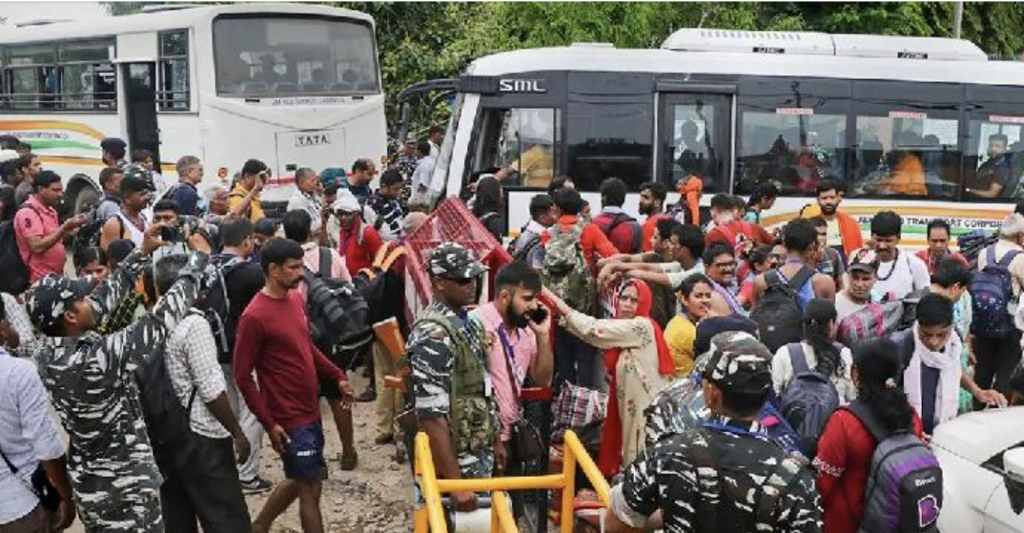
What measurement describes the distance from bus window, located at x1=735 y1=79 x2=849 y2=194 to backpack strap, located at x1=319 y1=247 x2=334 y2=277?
5.91 m

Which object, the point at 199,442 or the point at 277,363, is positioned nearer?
the point at 199,442

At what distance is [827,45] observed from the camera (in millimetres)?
11859

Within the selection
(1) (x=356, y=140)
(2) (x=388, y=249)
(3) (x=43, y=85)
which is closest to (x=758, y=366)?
(2) (x=388, y=249)

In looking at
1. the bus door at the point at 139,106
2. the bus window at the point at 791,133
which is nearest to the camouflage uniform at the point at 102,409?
the bus window at the point at 791,133

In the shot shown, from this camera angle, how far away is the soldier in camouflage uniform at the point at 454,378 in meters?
4.02

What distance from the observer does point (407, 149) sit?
16234mm

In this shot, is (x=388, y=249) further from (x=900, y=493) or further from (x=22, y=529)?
(x=900, y=493)

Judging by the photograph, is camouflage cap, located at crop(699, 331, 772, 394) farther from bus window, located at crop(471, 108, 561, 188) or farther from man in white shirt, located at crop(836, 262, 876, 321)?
bus window, located at crop(471, 108, 561, 188)

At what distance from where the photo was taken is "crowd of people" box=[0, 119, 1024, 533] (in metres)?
3.79

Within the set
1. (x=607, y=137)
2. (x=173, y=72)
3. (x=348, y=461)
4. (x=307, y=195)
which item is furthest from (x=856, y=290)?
(x=173, y=72)

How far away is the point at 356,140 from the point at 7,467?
1071 centimetres

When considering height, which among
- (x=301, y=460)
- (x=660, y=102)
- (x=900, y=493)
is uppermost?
(x=660, y=102)

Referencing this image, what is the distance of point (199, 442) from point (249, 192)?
4.80 metres

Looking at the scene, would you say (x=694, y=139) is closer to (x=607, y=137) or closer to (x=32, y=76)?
(x=607, y=137)
